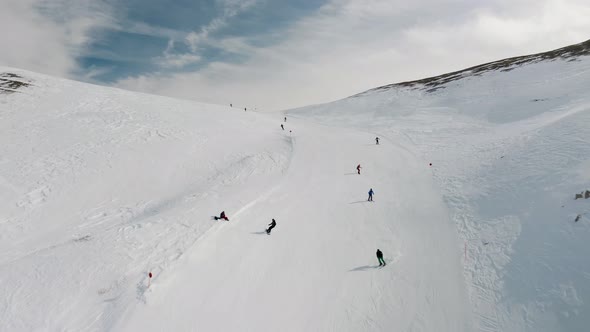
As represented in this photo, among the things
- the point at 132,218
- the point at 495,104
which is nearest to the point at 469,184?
the point at 132,218

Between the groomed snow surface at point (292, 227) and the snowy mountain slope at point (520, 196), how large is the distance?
9cm

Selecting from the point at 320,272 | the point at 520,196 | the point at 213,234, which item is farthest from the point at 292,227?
the point at 520,196

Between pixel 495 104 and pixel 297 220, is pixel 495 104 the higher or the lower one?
the higher one

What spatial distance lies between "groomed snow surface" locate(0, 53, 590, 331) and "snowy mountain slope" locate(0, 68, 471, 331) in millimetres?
97

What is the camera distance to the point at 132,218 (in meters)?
20.7

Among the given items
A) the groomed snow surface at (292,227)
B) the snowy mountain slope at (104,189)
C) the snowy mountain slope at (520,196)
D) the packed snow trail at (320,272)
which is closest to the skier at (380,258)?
the packed snow trail at (320,272)

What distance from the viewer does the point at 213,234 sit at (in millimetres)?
16188

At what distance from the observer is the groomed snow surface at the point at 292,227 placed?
11.2 m

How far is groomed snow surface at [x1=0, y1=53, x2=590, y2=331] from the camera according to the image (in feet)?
36.7

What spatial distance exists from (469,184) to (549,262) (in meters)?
9.74

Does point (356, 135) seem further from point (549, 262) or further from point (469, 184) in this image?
point (549, 262)

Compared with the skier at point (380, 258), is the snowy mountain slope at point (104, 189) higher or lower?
higher

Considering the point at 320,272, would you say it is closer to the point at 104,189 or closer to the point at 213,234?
the point at 213,234

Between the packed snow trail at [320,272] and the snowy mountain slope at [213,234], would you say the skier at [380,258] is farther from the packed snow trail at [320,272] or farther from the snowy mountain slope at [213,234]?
the snowy mountain slope at [213,234]
